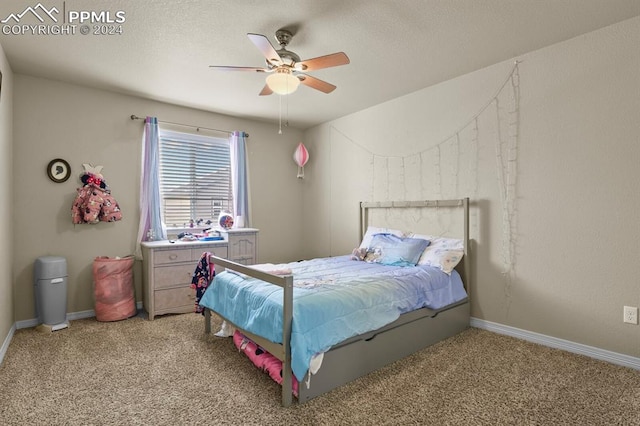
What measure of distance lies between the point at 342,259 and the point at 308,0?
2.47 meters

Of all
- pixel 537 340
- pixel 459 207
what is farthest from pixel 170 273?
pixel 537 340

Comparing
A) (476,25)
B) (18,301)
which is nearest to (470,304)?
(476,25)

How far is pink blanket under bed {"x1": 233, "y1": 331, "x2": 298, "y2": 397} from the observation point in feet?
6.97

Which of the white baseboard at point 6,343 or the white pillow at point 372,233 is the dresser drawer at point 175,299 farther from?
the white pillow at point 372,233

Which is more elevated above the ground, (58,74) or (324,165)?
(58,74)

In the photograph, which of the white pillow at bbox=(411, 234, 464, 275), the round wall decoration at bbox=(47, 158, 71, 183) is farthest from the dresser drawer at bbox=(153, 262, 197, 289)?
the white pillow at bbox=(411, 234, 464, 275)

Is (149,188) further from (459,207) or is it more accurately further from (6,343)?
(459,207)

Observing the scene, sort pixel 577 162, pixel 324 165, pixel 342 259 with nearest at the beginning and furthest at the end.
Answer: pixel 577 162 < pixel 342 259 < pixel 324 165

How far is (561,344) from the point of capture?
2736 millimetres

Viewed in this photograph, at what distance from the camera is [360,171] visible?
14.6 feet

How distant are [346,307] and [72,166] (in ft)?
A: 10.8

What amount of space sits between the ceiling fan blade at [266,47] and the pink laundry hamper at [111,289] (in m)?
2.69

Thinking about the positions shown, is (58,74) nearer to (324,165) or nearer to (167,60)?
(167,60)

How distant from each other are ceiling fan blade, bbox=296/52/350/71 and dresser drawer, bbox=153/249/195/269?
246cm
